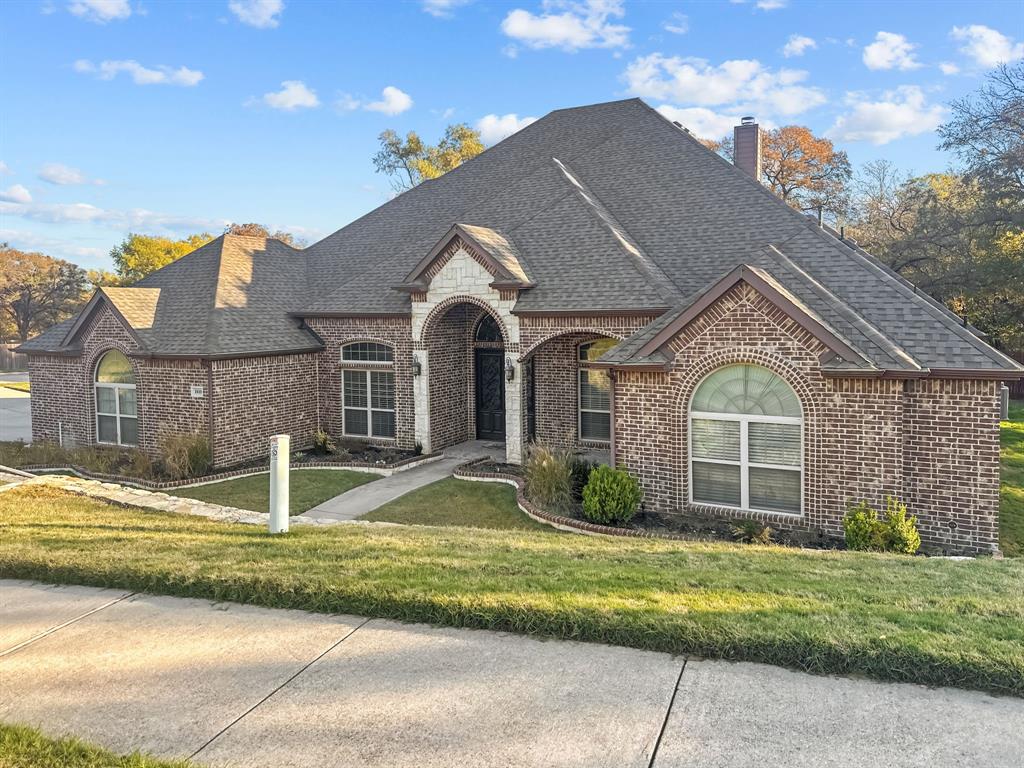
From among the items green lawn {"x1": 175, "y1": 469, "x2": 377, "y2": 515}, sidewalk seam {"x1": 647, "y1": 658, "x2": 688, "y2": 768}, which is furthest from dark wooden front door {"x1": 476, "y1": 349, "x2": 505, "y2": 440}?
sidewalk seam {"x1": 647, "y1": 658, "x2": 688, "y2": 768}

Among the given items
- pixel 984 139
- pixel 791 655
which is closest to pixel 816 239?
pixel 791 655

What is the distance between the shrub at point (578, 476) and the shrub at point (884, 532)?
4399mm

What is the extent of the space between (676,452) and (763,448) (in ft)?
4.47

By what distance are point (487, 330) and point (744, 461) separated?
28.3ft

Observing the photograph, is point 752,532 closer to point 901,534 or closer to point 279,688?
point 901,534

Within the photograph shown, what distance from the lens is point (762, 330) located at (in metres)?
11.3

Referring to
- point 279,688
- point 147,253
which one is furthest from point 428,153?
point 279,688

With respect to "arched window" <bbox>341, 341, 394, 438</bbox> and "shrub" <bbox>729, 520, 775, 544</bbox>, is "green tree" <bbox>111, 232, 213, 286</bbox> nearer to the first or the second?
"arched window" <bbox>341, 341, 394, 438</bbox>

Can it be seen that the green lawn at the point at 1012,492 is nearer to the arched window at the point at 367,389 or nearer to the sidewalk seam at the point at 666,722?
the sidewalk seam at the point at 666,722

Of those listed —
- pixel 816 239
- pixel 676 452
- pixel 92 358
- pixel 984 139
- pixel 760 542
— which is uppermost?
pixel 984 139

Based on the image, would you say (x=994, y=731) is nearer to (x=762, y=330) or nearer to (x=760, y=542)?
(x=760, y=542)

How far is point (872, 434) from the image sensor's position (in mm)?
10836

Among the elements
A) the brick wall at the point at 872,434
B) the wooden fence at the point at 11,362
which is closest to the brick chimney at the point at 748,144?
the brick wall at the point at 872,434

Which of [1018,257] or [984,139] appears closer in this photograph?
[1018,257]
